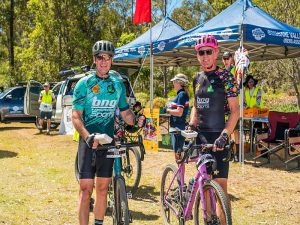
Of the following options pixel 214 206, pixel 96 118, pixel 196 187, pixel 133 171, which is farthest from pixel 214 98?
pixel 133 171

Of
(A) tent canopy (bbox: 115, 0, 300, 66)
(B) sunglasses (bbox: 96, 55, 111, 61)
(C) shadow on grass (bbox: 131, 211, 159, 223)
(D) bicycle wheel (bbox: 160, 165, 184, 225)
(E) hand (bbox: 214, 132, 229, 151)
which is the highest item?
(A) tent canopy (bbox: 115, 0, 300, 66)

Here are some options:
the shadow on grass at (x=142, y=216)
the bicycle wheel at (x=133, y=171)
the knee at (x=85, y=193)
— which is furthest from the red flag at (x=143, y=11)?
the knee at (x=85, y=193)

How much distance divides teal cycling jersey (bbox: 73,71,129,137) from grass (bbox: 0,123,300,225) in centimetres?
190

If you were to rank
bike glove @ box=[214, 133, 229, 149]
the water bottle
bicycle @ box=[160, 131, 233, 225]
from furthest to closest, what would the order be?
the water bottle < bike glove @ box=[214, 133, 229, 149] < bicycle @ box=[160, 131, 233, 225]

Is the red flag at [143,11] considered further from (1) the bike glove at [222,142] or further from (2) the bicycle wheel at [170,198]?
(1) the bike glove at [222,142]

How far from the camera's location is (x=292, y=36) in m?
10.3

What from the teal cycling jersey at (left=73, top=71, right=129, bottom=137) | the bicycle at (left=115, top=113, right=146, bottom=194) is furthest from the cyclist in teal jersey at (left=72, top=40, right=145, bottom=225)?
the bicycle at (left=115, top=113, right=146, bottom=194)

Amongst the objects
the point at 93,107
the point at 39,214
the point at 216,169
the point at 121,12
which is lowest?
the point at 39,214

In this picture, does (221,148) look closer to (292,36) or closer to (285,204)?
(285,204)

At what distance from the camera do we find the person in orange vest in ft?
34.9

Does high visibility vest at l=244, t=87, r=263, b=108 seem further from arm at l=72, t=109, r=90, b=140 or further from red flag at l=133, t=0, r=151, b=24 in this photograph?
arm at l=72, t=109, r=90, b=140

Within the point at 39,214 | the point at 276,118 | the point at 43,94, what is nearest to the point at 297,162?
the point at 276,118

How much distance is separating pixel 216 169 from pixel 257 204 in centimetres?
277

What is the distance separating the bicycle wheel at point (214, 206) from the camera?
12.2ft
